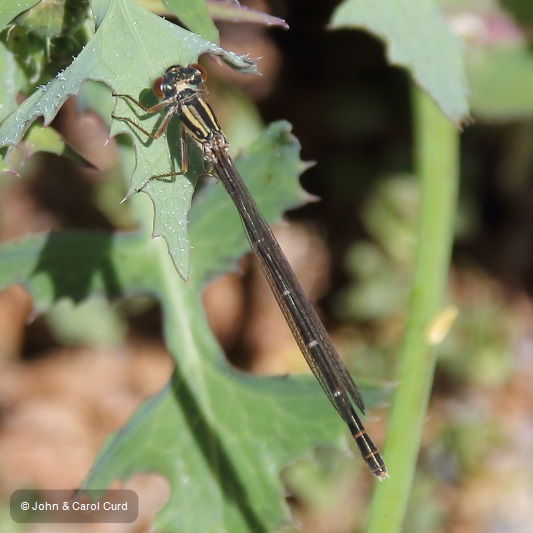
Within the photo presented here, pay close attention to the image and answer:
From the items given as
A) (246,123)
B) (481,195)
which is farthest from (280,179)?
(481,195)

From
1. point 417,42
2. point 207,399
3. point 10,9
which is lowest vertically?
point 207,399

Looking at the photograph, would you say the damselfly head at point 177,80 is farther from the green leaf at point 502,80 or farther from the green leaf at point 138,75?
the green leaf at point 502,80

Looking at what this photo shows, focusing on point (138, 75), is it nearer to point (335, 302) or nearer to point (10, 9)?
point (10, 9)

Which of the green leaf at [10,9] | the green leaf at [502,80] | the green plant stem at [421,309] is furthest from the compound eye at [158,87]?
the green leaf at [502,80]

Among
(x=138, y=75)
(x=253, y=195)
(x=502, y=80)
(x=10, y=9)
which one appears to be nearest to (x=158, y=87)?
(x=138, y=75)

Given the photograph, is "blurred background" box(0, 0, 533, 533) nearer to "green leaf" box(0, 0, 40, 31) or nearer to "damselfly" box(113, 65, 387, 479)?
"damselfly" box(113, 65, 387, 479)

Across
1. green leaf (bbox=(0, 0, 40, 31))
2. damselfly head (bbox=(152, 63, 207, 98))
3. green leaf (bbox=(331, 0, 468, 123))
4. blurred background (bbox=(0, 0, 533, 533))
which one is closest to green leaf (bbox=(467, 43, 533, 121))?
blurred background (bbox=(0, 0, 533, 533))
